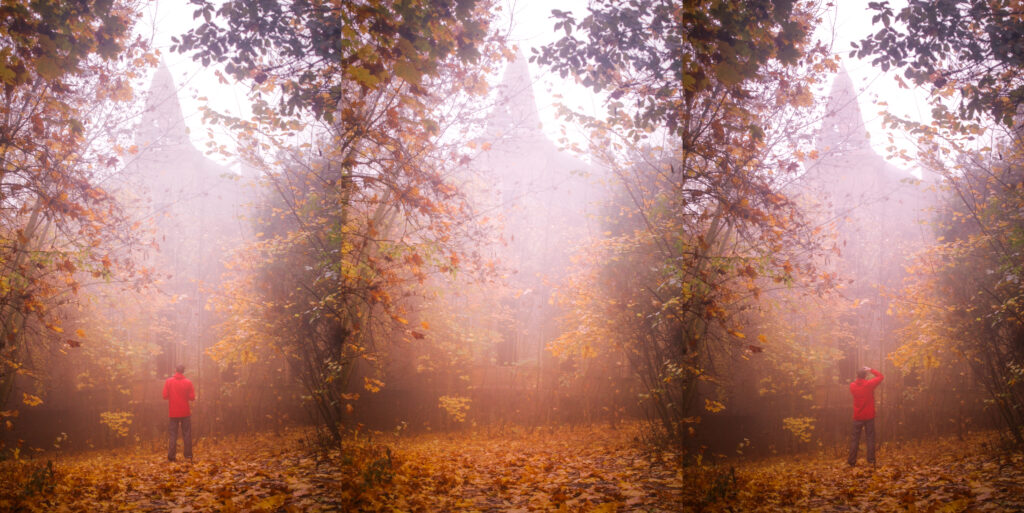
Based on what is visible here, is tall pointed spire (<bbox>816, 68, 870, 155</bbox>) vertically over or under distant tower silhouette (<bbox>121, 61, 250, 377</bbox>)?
over

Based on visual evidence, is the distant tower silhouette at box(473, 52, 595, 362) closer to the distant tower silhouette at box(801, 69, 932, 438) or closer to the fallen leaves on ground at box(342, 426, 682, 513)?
the fallen leaves on ground at box(342, 426, 682, 513)

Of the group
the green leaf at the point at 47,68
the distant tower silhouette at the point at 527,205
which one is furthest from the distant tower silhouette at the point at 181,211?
the distant tower silhouette at the point at 527,205

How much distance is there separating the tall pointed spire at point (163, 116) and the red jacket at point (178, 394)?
1.49 meters

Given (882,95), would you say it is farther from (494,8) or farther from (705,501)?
(705,501)

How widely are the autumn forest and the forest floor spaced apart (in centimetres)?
2

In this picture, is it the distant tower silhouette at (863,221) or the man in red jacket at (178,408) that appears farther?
the distant tower silhouette at (863,221)

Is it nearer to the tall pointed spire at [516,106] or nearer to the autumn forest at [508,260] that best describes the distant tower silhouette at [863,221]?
the autumn forest at [508,260]

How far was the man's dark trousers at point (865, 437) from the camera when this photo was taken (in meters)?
3.28

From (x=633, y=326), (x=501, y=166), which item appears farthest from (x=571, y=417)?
(x=501, y=166)

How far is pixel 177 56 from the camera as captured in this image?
3.58 m

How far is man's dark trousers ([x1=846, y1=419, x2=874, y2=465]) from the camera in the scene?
3.28 metres

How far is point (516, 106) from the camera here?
390 cm

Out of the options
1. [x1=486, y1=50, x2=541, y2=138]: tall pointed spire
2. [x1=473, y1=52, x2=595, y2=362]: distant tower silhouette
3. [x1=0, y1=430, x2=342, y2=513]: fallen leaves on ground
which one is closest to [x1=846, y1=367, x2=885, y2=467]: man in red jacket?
[x1=473, y1=52, x2=595, y2=362]: distant tower silhouette

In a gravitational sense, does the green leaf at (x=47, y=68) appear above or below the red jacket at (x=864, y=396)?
above
